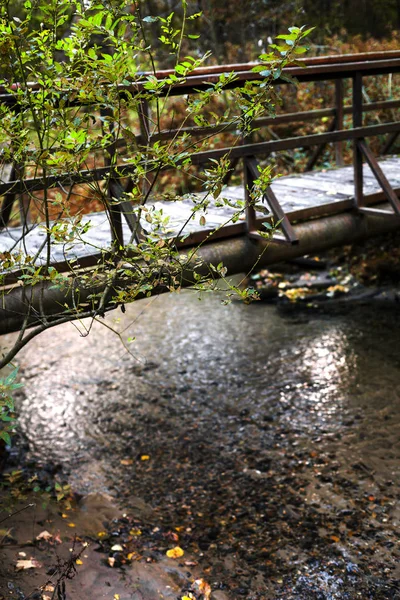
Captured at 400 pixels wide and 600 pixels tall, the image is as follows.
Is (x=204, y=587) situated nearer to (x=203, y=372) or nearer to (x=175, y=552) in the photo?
(x=175, y=552)

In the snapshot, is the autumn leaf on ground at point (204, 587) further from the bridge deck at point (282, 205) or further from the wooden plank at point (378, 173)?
the wooden plank at point (378, 173)

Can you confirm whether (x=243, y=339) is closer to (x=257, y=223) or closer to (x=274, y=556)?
(x=257, y=223)

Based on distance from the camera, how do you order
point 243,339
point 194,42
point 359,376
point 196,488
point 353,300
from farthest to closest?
point 194,42 → point 353,300 → point 243,339 → point 359,376 → point 196,488

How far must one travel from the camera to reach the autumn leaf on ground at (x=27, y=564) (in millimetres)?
4223

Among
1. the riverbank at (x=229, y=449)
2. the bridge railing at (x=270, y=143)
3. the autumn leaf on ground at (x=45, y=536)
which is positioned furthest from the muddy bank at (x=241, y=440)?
the bridge railing at (x=270, y=143)

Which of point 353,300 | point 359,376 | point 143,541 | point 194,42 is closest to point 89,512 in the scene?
point 143,541

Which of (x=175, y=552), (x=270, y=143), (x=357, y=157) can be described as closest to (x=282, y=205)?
(x=357, y=157)

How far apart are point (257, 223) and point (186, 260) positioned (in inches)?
76.4

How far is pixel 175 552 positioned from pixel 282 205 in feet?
9.10

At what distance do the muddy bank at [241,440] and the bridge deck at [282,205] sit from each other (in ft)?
6.32

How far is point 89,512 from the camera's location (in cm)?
515

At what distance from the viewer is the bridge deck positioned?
465 centimetres

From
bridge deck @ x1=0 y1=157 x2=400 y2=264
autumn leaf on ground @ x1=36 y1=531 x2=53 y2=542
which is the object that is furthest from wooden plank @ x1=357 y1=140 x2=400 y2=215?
autumn leaf on ground @ x1=36 y1=531 x2=53 y2=542

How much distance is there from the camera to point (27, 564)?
14.0 ft
